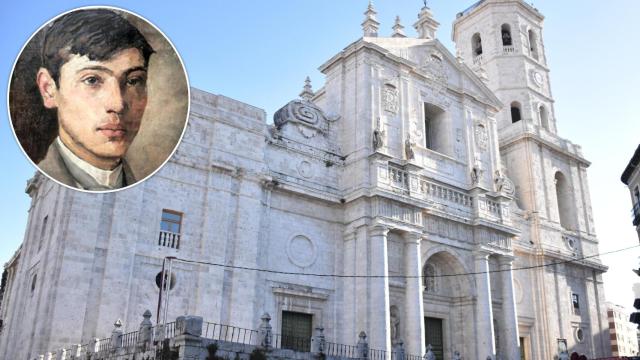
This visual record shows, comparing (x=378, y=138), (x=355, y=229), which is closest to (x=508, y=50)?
(x=378, y=138)

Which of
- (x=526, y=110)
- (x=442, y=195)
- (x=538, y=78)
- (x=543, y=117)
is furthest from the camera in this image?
(x=538, y=78)

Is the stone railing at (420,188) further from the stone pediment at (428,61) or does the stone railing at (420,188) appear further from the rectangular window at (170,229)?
the rectangular window at (170,229)

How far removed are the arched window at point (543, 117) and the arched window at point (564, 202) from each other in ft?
11.0

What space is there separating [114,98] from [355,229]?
11.0m

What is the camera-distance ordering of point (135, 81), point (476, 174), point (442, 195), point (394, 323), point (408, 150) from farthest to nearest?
point (476, 174) < point (442, 195) < point (408, 150) < point (394, 323) < point (135, 81)

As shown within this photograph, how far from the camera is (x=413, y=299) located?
24.5 meters

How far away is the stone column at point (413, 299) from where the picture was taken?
942 inches

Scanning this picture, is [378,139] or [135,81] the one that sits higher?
[378,139]

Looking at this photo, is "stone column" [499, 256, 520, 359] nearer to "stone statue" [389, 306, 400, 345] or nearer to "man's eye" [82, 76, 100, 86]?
"stone statue" [389, 306, 400, 345]

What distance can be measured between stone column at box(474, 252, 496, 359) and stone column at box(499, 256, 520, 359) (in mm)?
1329

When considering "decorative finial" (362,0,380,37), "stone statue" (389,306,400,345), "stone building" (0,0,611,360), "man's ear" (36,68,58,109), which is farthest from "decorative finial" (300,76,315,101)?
"man's ear" (36,68,58,109)

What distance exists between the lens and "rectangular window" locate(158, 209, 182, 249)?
20375 millimetres

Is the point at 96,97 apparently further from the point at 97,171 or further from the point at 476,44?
the point at 476,44

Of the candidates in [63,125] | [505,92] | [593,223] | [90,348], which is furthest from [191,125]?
[593,223]
